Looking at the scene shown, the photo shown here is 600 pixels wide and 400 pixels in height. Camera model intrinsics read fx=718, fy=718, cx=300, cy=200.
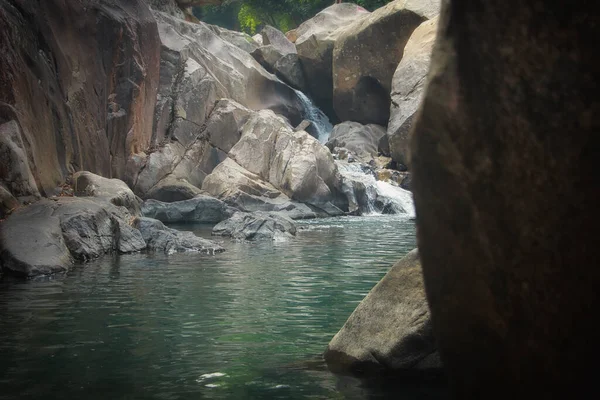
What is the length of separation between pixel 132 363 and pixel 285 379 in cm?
138

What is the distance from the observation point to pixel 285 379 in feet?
17.9

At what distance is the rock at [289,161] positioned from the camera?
2486cm

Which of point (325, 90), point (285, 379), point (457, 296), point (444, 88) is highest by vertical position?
point (325, 90)

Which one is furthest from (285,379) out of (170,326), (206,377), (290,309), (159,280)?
(159,280)

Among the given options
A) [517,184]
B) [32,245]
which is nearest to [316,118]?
[32,245]

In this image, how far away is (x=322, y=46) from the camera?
121 ft

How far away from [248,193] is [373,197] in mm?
5358

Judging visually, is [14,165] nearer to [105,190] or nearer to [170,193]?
[105,190]

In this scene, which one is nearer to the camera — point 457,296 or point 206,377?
point 457,296

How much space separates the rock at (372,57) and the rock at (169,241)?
1947 centimetres

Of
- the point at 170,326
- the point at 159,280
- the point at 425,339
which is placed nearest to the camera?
the point at 425,339

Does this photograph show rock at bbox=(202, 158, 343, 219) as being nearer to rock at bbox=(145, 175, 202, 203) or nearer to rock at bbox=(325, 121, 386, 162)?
rock at bbox=(145, 175, 202, 203)

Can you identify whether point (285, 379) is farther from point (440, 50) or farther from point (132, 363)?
point (440, 50)

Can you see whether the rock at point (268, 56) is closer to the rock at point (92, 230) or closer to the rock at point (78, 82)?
the rock at point (78, 82)
